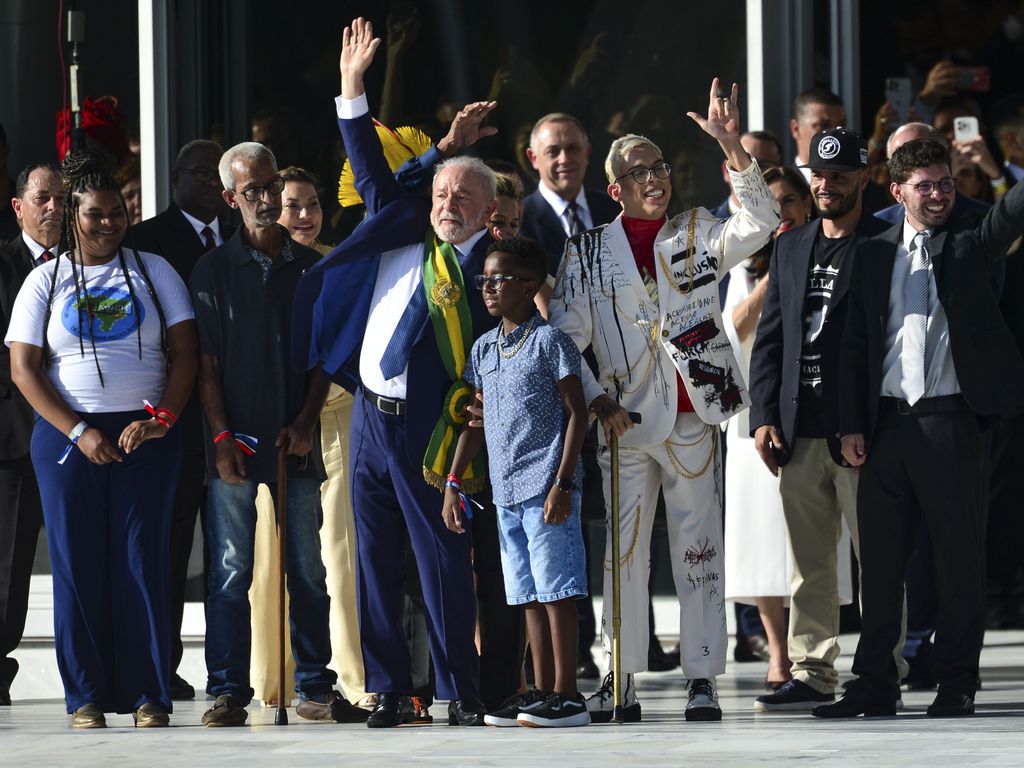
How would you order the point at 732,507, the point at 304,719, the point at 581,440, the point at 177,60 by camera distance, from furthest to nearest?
the point at 177,60, the point at 732,507, the point at 304,719, the point at 581,440

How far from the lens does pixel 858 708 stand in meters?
6.51

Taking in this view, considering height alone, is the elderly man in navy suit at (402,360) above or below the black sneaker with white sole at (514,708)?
above

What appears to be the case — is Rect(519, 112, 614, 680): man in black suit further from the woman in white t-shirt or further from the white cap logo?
the woman in white t-shirt

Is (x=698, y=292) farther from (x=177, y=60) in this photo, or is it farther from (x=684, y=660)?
(x=177, y=60)

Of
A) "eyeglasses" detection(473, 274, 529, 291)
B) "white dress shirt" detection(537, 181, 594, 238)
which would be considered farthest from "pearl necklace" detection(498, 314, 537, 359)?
"white dress shirt" detection(537, 181, 594, 238)

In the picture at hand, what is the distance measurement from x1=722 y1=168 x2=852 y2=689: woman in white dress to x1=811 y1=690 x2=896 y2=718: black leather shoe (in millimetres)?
1005

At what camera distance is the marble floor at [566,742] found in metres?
5.34

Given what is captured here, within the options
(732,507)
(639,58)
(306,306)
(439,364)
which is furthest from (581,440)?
(639,58)

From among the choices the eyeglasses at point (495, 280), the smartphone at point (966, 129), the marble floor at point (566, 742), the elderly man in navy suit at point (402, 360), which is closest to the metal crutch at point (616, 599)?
the marble floor at point (566, 742)

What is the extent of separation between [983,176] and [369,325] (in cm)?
398

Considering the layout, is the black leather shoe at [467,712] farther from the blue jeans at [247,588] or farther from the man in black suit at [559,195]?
the man in black suit at [559,195]

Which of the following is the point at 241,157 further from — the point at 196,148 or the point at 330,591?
the point at 330,591

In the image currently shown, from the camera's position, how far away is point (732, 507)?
26.2 ft

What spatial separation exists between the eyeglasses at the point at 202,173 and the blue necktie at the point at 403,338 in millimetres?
1629
